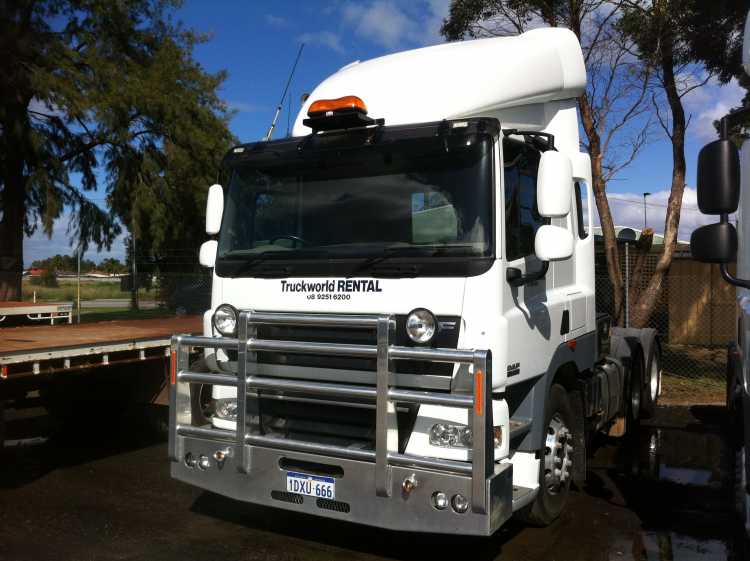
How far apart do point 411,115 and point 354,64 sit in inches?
52.2

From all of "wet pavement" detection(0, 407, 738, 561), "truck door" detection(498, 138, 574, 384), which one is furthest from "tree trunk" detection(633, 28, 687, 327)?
"truck door" detection(498, 138, 574, 384)

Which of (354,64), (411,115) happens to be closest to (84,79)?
(354,64)

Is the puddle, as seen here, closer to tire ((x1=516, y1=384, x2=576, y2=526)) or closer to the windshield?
tire ((x1=516, y1=384, x2=576, y2=526))

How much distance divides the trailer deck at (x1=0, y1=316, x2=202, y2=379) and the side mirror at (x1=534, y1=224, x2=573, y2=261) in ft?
12.7

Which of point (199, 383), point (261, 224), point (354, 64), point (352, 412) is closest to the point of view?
point (352, 412)

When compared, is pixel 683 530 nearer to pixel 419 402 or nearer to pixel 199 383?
pixel 419 402

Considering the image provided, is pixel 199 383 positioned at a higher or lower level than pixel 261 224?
lower

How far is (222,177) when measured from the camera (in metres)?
5.48

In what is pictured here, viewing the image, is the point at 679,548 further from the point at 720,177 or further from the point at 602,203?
the point at 602,203

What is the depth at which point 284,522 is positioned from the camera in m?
5.39

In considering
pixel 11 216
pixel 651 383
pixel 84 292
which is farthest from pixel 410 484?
pixel 84 292

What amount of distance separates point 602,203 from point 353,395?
9121 mm

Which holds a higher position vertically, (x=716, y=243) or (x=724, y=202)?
(x=724, y=202)

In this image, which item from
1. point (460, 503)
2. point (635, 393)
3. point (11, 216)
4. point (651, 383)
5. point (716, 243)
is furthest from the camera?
point (11, 216)
